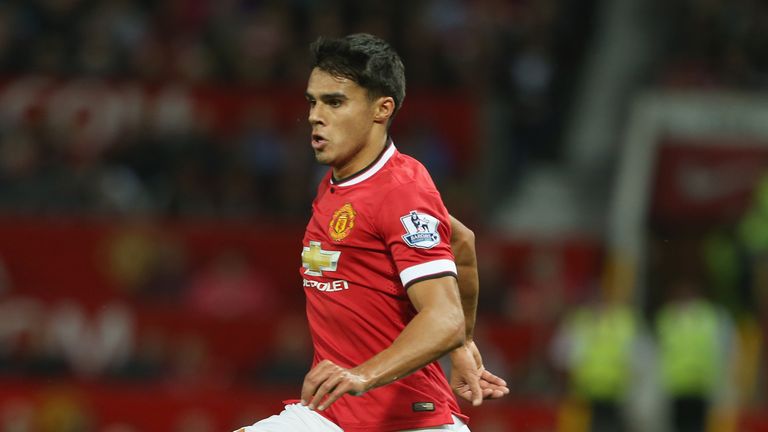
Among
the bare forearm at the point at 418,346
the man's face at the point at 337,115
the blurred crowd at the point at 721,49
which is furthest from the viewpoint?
the blurred crowd at the point at 721,49

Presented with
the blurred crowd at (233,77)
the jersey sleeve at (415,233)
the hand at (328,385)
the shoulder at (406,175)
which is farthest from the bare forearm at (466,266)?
the blurred crowd at (233,77)

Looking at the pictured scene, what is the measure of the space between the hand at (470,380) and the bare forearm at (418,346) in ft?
1.80

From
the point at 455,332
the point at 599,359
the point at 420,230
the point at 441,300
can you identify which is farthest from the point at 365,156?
the point at 599,359

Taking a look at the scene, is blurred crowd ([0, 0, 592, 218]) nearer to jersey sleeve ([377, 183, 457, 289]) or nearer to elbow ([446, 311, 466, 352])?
jersey sleeve ([377, 183, 457, 289])

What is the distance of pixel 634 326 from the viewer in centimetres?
1390

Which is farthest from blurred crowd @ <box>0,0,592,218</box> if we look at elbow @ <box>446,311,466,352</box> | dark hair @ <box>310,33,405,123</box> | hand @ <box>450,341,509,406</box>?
elbow @ <box>446,311,466,352</box>

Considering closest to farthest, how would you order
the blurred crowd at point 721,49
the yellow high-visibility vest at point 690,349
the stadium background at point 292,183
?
1. the stadium background at point 292,183
2. the yellow high-visibility vest at point 690,349
3. the blurred crowd at point 721,49

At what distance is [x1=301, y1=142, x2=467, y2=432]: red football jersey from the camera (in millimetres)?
4832

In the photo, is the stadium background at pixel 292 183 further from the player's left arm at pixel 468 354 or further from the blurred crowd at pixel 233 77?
the player's left arm at pixel 468 354

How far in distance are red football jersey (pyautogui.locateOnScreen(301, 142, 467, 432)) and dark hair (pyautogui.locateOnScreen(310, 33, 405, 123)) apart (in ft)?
0.86

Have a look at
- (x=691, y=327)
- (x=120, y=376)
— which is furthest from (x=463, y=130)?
(x=120, y=376)

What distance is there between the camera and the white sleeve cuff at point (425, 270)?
4676 mm

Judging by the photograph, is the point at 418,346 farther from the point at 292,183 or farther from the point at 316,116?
the point at 292,183

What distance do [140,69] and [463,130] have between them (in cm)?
381
